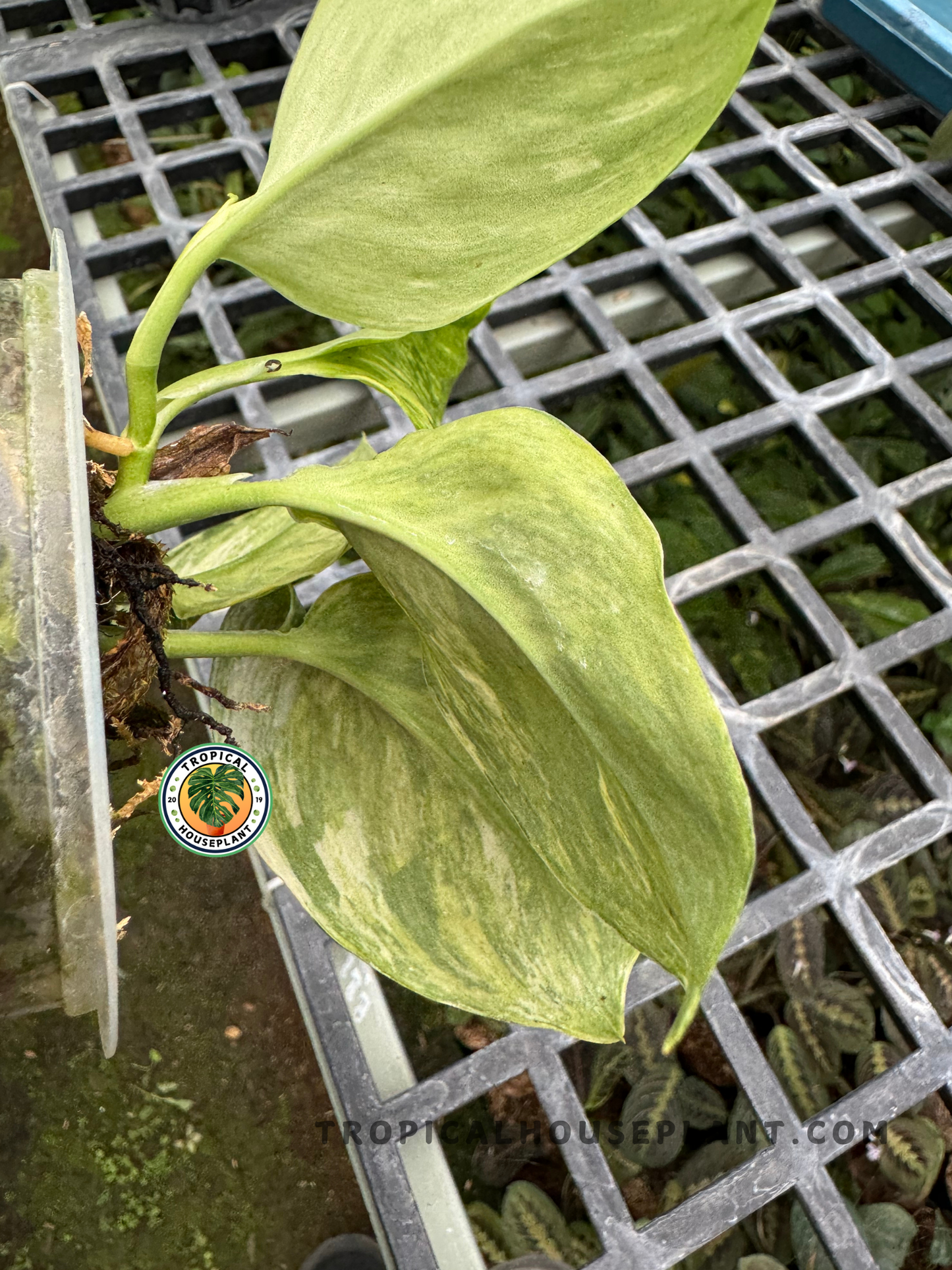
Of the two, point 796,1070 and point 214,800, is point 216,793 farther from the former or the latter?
point 796,1070

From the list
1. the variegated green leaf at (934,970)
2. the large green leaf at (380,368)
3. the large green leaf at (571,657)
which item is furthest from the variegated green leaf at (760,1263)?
the large green leaf at (380,368)

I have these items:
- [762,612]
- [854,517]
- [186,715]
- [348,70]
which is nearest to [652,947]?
[186,715]

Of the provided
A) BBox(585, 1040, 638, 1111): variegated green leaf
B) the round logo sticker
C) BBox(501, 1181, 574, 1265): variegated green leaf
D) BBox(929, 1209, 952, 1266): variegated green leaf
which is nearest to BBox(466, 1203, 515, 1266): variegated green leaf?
BBox(501, 1181, 574, 1265): variegated green leaf

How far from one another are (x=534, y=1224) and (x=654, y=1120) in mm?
124

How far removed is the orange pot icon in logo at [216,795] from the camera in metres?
0.45

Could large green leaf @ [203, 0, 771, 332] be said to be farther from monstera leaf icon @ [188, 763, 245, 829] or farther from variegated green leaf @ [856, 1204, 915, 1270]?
variegated green leaf @ [856, 1204, 915, 1270]

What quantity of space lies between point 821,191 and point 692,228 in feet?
0.53

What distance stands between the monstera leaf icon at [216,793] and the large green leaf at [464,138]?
0.76 ft

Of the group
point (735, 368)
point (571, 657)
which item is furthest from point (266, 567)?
point (735, 368)

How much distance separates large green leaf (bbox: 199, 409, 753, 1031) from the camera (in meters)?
0.31

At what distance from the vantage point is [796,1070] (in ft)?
2.45

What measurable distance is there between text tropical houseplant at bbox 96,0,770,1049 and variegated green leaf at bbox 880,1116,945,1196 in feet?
1.52

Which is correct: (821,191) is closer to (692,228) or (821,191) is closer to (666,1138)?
(692,228)

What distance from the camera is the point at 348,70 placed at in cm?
41
